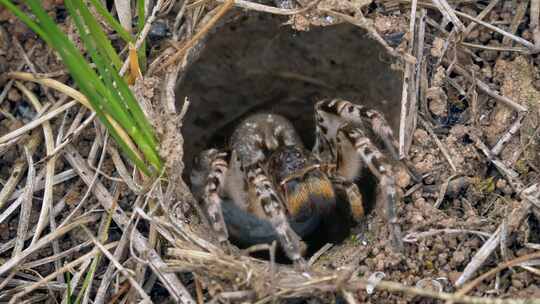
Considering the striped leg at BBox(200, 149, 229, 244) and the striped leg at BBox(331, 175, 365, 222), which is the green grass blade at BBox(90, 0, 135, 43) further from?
the striped leg at BBox(331, 175, 365, 222)

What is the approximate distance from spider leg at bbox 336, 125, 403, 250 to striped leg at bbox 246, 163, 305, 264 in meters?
0.51

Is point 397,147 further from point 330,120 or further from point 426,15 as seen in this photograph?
point 426,15

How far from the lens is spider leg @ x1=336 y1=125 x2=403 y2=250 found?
3430 mm

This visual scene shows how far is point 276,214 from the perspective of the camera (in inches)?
137

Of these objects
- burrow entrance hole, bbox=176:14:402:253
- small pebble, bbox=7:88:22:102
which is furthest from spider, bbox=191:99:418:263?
small pebble, bbox=7:88:22:102

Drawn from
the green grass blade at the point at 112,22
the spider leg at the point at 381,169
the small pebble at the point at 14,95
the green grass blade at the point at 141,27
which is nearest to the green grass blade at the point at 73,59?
the green grass blade at the point at 112,22

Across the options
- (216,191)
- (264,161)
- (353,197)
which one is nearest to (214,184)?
(216,191)

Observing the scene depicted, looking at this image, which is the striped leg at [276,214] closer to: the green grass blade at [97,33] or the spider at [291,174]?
the spider at [291,174]

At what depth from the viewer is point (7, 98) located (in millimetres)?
4137

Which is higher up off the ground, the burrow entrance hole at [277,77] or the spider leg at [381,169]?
the burrow entrance hole at [277,77]

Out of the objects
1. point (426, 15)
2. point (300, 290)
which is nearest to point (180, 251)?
point (300, 290)

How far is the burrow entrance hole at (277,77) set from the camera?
14.1 feet

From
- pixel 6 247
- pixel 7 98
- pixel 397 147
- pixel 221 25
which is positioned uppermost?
pixel 7 98

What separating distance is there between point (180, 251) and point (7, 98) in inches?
67.4
